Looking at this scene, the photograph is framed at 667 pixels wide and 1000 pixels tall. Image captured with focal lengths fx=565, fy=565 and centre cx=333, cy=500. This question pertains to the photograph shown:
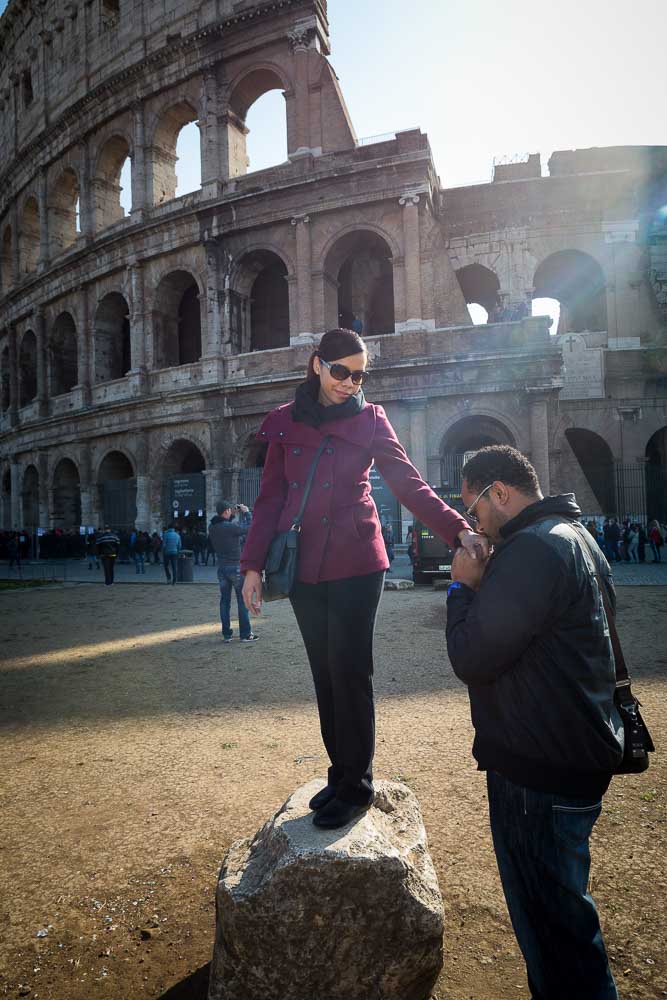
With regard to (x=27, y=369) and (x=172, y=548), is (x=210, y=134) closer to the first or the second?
(x=27, y=369)

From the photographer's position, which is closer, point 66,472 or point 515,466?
point 515,466

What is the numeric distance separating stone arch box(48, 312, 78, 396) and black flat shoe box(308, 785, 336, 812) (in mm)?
26690

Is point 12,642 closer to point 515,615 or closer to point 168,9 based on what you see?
point 515,615

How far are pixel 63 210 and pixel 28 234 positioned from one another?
3.47 meters

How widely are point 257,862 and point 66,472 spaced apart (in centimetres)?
2588

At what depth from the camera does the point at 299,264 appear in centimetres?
1870

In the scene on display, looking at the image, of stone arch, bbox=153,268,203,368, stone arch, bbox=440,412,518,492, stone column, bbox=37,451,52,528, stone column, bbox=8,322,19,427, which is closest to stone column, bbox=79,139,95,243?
stone arch, bbox=153,268,203,368

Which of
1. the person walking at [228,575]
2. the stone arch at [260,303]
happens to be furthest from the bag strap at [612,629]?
the stone arch at [260,303]

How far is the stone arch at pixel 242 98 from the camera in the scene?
65.2 feet

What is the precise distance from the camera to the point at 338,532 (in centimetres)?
209

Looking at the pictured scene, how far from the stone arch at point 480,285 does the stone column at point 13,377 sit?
21.4 meters

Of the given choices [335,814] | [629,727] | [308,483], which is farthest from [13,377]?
[629,727]

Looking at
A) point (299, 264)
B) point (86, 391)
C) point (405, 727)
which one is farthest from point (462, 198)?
point (405, 727)

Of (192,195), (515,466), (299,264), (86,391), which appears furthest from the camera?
(86,391)
